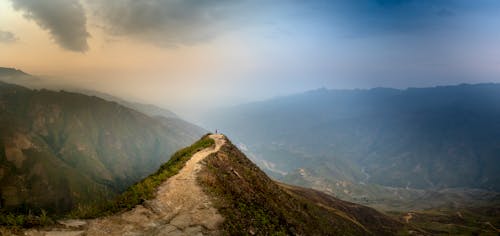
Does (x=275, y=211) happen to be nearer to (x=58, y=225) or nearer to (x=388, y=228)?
(x=58, y=225)

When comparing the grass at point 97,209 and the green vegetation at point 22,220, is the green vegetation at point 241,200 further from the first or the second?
the green vegetation at point 22,220

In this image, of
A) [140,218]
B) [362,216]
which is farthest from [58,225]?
[362,216]

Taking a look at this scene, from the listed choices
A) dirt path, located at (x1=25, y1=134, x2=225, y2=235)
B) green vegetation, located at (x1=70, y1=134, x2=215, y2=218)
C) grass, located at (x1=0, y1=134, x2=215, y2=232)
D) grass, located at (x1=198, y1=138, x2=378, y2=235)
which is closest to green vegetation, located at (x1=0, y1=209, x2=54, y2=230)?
grass, located at (x1=0, y1=134, x2=215, y2=232)

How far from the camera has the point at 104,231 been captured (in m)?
24.9

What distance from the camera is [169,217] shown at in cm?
2973

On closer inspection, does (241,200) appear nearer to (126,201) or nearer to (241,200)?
(241,200)

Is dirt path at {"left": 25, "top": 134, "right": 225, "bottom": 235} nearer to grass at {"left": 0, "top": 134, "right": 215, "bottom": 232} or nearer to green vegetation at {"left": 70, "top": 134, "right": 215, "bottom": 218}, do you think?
green vegetation at {"left": 70, "top": 134, "right": 215, "bottom": 218}

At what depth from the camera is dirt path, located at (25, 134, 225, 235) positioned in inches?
1012

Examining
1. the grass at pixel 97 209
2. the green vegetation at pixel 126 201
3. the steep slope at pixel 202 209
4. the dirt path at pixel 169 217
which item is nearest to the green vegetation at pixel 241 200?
the steep slope at pixel 202 209

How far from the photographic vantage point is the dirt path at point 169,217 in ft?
84.3

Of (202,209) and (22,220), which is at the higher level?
(22,220)

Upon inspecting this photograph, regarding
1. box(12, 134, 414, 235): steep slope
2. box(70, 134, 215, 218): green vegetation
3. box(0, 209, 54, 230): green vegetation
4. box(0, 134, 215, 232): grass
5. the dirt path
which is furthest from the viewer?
box(70, 134, 215, 218): green vegetation

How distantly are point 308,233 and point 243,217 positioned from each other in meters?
20.5

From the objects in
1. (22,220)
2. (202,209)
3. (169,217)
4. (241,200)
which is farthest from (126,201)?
(241,200)
